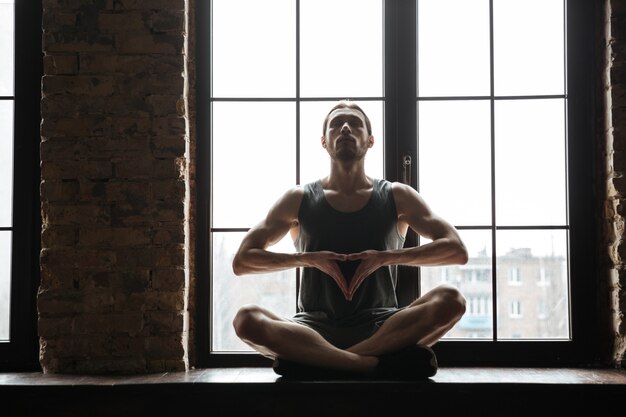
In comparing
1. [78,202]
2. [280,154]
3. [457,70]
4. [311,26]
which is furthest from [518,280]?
[78,202]

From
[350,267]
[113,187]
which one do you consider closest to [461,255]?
[350,267]

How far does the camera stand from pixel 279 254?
3158mm

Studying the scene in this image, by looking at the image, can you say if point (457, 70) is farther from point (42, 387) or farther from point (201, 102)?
point (42, 387)

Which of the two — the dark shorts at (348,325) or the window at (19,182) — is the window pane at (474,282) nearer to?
the dark shorts at (348,325)

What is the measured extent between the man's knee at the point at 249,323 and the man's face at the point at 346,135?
0.82m

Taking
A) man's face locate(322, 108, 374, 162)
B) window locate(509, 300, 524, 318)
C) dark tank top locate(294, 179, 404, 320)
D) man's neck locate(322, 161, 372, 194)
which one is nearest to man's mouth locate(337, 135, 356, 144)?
man's face locate(322, 108, 374, 162)

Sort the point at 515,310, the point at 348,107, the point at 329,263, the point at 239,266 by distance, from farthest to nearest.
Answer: the point at 515,310, the point at 348,107, the point at 239,266, the point at 329,263

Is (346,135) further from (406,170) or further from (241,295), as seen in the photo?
(241,295)

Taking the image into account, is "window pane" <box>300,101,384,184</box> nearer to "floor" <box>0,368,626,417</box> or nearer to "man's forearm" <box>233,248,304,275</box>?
"man's forearm" <box>233,248,304,275</box>

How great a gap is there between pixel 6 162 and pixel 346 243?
1.80 metres

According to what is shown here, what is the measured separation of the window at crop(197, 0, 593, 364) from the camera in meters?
3.59

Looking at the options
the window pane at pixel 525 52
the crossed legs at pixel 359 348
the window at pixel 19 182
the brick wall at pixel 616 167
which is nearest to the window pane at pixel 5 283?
the window at pixel 19 182

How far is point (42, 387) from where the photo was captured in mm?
3057

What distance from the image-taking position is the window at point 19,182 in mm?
3574
